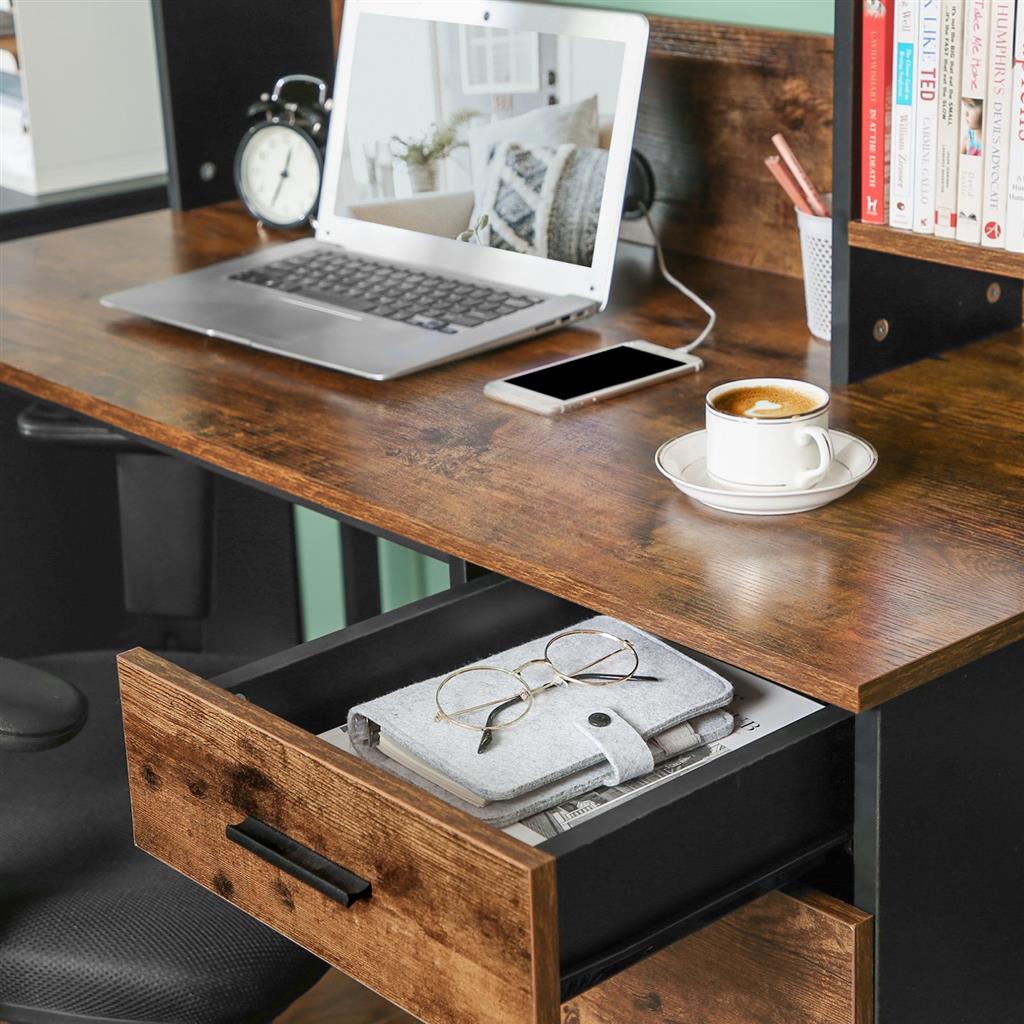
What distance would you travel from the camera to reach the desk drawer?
834 mm

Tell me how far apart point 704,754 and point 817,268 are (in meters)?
0.58

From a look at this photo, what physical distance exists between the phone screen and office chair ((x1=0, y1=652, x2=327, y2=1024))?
1.47ft

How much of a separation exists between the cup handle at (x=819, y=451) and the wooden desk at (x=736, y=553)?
0.03 metres

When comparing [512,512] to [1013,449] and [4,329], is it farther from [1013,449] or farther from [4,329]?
[4,329]

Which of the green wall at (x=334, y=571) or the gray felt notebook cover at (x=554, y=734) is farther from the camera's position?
the green wall at (x=334, y=571)

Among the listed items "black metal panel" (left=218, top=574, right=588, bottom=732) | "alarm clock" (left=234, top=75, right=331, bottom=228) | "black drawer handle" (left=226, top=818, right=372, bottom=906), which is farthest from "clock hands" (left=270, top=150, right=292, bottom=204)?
"black drawer handle" (left=226, top=818, right=372, bottom=906)

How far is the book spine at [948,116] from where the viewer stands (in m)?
1.20

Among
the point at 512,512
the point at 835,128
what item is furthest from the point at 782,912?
the point at 835,128

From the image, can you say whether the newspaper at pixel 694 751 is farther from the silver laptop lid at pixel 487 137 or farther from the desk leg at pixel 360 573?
the desk leg at pixel 360 573

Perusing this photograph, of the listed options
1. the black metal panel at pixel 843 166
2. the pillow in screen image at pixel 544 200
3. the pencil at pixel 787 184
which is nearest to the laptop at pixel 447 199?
the pillow in screen image at pixel 544 200

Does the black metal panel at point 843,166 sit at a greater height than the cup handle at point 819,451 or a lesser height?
greater

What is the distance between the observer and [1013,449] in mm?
1190

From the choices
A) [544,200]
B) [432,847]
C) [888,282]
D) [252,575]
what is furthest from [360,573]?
[432,847]

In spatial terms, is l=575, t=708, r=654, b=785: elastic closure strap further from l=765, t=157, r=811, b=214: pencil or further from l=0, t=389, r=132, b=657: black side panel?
l=0, t=389, r=132, b=657: black side panel
